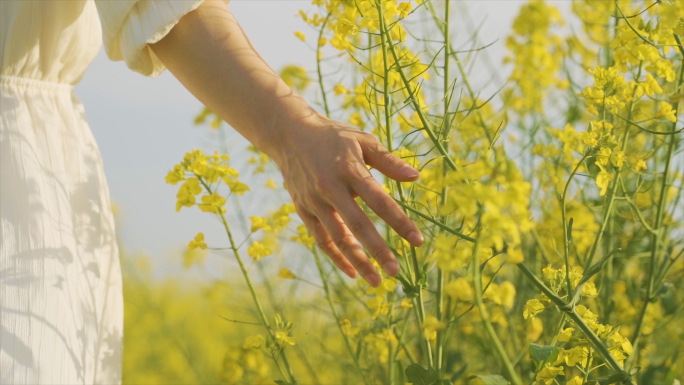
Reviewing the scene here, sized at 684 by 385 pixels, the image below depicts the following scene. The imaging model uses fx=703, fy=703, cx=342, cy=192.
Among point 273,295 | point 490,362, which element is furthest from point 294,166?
point 490,362

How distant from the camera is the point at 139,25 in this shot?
869 millimetres

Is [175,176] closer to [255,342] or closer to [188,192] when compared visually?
[188,192]

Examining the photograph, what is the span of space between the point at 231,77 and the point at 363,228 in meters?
0.24

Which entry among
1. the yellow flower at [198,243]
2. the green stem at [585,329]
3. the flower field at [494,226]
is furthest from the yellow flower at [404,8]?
the yellow flower at [198,243]

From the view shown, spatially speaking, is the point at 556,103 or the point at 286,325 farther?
the point at 556,103

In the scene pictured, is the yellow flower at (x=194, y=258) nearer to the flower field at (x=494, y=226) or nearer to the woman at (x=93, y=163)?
the flower field at (x=494, y=226)

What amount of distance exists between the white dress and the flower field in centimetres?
15

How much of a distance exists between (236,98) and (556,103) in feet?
3.91

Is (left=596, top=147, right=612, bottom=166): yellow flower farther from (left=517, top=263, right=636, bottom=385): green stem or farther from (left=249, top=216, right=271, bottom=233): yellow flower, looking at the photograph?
(left=249, top=216, right=271, bottom=233): yellow flower

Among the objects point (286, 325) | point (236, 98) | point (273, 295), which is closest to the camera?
point (236, 98)

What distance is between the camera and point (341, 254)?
85cm

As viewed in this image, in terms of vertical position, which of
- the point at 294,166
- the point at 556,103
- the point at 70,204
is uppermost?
the point at 556,103

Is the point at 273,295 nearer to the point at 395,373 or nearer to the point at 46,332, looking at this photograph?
the point at 395,373

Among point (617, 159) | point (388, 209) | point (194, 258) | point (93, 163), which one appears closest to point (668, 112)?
point (617, 159)
